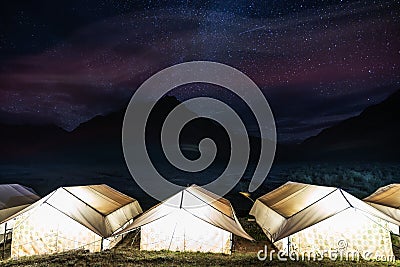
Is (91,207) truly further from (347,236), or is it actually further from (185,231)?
(347,236)

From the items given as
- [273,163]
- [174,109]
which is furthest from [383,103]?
[174,109]

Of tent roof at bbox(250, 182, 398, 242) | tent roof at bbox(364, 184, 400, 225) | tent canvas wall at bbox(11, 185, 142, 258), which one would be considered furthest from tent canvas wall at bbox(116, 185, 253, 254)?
tent roof at bbox(364, 184, 400, 225)

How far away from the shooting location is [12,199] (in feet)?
56.6

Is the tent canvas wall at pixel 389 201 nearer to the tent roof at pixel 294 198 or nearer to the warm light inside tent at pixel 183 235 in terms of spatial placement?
the tent roof at pixel 294 198

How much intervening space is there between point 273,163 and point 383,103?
44293mm

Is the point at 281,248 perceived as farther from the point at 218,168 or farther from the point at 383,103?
the point at 383,103

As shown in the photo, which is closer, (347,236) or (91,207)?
(347,236)

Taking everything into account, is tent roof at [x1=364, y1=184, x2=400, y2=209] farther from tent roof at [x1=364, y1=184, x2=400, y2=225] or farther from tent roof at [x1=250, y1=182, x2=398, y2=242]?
tent roof at [x1=250, y1=182, x2=398, y2=242]

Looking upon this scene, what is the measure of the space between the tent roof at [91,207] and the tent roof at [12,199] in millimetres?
3626

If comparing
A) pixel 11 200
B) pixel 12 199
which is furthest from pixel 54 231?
pixel 12 199

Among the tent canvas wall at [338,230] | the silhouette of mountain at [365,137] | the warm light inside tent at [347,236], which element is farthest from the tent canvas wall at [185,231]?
the silhouette of mountain at [365,137]

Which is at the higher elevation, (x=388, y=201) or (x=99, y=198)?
(x=99, y=198)

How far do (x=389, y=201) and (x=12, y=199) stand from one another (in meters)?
16.9

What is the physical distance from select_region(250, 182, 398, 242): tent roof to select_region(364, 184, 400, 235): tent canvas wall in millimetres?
2179
